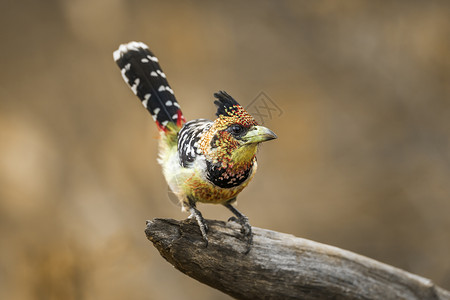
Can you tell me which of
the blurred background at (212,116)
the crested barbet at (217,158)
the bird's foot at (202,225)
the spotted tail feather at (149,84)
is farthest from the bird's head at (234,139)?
the blurred background at (212,116)

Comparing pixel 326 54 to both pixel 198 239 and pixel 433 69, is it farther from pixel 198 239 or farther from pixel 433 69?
pixel 198 239

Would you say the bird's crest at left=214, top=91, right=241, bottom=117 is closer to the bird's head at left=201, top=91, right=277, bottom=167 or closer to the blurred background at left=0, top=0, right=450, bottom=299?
the bird's head at left=201, top=91, right=277, bottom=167

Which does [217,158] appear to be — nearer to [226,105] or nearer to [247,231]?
[226,105]

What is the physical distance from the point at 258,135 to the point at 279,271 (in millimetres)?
735

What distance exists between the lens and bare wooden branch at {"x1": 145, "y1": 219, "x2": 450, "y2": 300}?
2.47m

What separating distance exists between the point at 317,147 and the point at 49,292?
3233 millimetres

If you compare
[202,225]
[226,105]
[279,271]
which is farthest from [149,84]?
[279,271]

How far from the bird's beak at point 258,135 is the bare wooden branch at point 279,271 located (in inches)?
22.4

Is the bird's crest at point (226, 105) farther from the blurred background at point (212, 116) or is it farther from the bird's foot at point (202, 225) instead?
the blurred background at point (212, 116)

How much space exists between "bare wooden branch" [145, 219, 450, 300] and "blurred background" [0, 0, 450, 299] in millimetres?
2695

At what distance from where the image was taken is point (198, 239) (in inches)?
99.7

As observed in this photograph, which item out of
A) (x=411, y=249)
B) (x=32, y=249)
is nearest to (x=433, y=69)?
(x=411, y=249)

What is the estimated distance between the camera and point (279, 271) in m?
2.50

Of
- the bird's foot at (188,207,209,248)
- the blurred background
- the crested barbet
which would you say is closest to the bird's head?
the crested barbet
